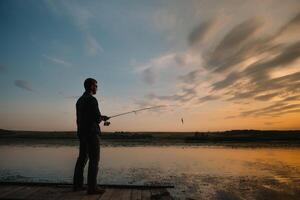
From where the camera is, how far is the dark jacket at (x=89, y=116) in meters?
6.85

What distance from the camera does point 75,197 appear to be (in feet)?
20.7

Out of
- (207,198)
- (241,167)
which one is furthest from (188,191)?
(241,167)

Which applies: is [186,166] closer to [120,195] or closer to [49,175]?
[49,175]

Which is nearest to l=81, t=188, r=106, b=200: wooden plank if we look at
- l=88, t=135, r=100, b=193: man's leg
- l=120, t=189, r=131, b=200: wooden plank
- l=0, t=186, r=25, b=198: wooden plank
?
l=88, t=135, r=100, b=193: man's leg

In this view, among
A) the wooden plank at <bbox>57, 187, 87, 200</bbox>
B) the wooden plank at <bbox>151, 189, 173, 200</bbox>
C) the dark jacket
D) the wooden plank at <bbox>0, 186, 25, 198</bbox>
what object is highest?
the dark jacket

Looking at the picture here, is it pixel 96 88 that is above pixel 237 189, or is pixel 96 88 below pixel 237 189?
→ above

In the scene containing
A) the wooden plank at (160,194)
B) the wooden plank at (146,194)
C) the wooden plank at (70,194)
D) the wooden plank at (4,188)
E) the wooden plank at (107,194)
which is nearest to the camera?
the wooden plank at (70,194)

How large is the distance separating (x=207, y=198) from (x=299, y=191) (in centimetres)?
383

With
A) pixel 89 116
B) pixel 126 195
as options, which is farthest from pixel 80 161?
pixel 126 195

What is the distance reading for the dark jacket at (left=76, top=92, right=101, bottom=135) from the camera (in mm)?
6848

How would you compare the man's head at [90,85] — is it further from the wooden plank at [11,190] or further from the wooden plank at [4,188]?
the wooden plank at [4,188]

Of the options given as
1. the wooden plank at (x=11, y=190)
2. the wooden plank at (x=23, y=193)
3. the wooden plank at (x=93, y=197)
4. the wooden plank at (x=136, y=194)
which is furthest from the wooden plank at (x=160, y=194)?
the wooden plank at (x=11, y=190)

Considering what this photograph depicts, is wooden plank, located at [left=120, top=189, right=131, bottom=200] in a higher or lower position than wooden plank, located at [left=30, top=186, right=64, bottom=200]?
lower

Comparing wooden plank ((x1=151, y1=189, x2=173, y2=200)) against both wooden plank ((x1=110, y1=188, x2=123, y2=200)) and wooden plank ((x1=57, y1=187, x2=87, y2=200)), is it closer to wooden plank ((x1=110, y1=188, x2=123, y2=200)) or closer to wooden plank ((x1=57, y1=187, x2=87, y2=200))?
wooden plank ((x1=110, y1=188, x2=123, y2=200))
